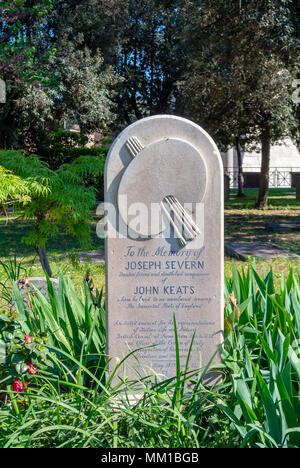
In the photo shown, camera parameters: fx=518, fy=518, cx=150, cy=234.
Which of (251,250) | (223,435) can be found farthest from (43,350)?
(251,250)

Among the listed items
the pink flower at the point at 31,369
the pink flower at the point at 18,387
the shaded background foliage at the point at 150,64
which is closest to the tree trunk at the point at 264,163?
the shaded background foliage at the point at 150,64

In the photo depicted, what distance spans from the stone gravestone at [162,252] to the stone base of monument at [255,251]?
18.8ft

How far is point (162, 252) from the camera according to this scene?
3502mm

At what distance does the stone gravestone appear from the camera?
3482mm

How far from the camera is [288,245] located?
425 inches

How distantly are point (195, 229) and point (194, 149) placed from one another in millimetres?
538

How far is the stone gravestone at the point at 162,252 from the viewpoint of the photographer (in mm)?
3482

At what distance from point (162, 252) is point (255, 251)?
266 inches

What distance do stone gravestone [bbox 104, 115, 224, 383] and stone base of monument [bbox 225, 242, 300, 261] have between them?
5.72m

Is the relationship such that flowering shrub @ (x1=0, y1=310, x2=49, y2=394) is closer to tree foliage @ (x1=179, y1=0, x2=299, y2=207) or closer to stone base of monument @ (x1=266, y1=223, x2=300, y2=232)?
tree foliage @ (x1=179, y1=0, x2=299, y2=207)

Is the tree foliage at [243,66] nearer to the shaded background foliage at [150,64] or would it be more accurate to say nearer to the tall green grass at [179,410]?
the shaded background foliage at [150,64]

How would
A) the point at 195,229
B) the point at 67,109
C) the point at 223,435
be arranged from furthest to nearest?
the point at 67,109 < the point at 195,229 < the point at 223,435

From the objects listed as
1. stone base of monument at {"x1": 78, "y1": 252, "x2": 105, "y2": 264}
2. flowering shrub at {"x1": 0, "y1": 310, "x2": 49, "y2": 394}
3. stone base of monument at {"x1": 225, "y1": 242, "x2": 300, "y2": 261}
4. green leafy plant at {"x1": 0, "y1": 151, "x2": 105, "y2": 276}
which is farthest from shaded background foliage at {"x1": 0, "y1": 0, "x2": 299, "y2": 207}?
flowering shrub at {"x1": 0, "y1": 310, "x2": 49, "y2": 394}

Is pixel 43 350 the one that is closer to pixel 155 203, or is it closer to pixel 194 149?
pixel 155 203
